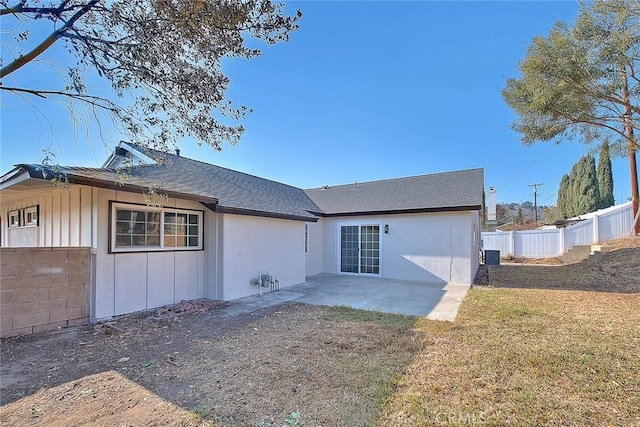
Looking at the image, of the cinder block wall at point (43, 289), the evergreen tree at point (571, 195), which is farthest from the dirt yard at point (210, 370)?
the evergreen tree at point (571, 195)

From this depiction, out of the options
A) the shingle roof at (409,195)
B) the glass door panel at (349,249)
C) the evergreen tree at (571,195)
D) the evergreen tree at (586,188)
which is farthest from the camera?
the evergreen tree at (571,195)

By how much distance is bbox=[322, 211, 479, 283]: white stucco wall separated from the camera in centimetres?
1082

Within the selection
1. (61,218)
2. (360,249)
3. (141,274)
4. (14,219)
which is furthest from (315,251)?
(14,219)

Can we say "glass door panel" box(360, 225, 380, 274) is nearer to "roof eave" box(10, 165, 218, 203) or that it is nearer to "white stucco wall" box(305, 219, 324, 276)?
"white stucco wall" box(305, 219, 324, 276)

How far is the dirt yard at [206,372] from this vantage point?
301cm

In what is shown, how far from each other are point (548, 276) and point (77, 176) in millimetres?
15134

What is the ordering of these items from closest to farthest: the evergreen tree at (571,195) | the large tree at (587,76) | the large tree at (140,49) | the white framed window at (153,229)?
the large tree at (140,49), the white framed window at (153,229), the large tree at (587,76), the evergreen tree at (571,195)

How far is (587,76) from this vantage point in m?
8.11

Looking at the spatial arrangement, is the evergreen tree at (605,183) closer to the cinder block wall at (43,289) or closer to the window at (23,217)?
the cinder block wall at (43,289)

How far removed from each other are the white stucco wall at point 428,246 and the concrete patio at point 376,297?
0.58 meters

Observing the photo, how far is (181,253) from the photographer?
771cm

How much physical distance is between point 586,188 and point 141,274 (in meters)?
35.6

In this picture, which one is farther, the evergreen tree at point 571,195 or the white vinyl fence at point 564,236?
the evergreen tree at point 571,195

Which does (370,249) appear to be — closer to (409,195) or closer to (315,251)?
(315,251)
